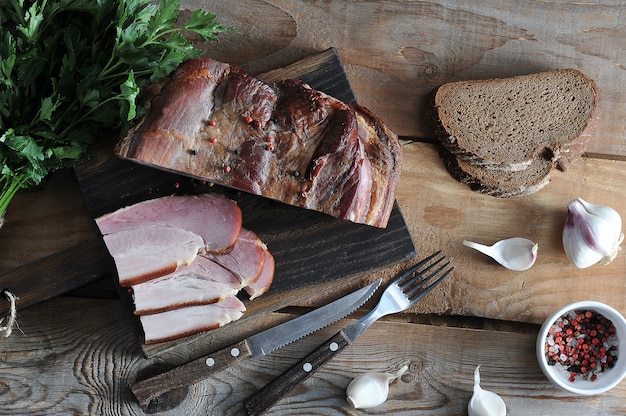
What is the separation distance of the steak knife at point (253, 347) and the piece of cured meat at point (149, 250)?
47 cm

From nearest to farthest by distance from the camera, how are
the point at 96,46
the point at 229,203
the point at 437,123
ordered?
the point at 96,46, the point at 229,203, the point at 437,123

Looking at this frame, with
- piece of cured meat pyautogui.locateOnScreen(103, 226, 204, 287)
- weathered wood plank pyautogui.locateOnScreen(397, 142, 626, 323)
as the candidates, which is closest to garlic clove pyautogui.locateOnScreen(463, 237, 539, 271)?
weathered wood plank pyautogui.locateOnScreen(397, 142, 626, 323)

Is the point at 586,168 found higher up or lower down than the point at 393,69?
lower down

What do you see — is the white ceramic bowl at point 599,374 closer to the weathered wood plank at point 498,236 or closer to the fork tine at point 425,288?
the weathered wood plank at point 498,236

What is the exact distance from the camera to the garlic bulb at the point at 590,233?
10.0ft

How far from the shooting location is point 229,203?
9.58 feet

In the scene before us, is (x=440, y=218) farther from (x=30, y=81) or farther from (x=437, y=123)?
(x=30, y=81)

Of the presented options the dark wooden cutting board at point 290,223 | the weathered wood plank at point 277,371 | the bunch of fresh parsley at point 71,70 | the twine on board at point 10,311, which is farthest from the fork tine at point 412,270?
the twine on board at point 10,311

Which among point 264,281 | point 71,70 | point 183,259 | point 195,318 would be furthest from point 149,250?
point 71,70

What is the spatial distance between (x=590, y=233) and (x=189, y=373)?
1.92 metres

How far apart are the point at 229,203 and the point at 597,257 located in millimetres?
1698

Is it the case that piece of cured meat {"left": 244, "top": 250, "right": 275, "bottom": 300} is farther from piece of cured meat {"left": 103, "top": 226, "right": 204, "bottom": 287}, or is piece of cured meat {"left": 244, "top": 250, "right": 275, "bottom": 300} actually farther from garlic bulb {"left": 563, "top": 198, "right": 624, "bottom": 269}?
garlic bulb {"left": 563, "top": 198, "right": 624, "bottom": 269}

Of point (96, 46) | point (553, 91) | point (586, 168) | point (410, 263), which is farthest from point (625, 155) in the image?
point (96, 46)

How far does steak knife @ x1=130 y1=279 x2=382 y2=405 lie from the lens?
9.87ft
